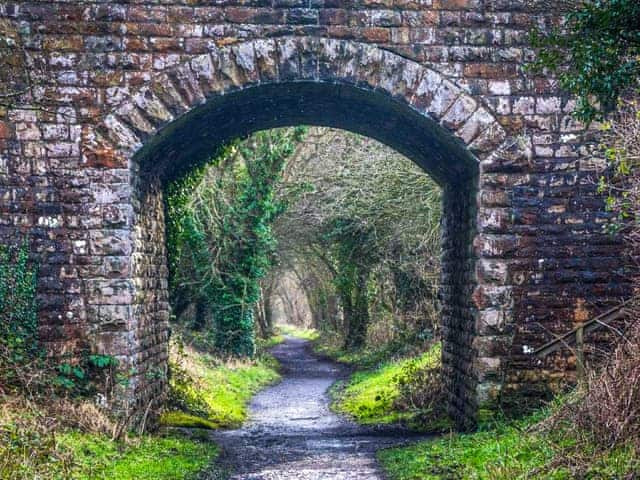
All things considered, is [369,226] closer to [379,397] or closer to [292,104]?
[379,397]

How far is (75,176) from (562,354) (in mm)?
6072

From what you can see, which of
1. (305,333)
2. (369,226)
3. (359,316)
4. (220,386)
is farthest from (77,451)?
(305,333)

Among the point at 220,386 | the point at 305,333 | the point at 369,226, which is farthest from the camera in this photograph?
the point at 305,333

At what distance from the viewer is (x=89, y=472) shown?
22.2 feet

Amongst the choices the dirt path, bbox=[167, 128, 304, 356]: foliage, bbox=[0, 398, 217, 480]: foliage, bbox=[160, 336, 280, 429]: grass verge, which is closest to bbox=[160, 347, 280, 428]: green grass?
bbox=[160, 336, 280, 429]: grass verge

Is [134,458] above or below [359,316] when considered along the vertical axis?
below

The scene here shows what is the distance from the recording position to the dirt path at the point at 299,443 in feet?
26.9

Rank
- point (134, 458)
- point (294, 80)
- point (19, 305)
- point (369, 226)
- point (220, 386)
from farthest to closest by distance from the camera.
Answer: point (369, 226)
point (220, 386)
point (294, 80)
point (19, 305)
point (134, 458)

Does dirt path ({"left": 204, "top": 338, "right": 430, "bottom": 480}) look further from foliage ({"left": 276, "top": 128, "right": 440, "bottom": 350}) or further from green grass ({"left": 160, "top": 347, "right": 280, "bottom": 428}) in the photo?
foliage ({"left": 276, "top": 128, "right": 440, "bottom": 350})

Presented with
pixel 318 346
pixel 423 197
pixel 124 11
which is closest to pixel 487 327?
pixel 124 11

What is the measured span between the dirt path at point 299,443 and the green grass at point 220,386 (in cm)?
37

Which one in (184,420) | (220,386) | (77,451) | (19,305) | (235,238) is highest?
(235,238)

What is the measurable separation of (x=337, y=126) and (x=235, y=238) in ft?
30.1

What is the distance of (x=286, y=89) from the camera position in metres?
9.68
